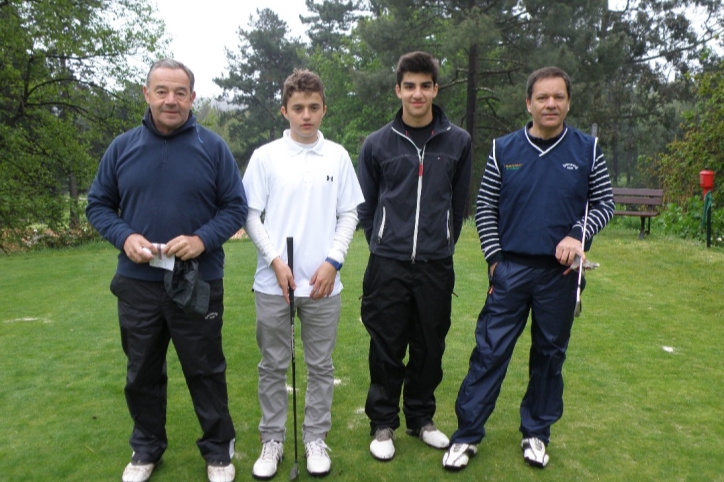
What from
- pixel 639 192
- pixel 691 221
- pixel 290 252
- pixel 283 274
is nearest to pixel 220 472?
pixel 283 274

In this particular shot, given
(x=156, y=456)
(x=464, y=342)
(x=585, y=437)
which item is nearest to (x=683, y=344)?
(x=464, y=342)

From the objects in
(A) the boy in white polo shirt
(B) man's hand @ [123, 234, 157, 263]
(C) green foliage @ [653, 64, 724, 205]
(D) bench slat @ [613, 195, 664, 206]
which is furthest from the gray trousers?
(C) green foliage @ [653, 64, 724, 205]

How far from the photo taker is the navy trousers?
3.12 meters

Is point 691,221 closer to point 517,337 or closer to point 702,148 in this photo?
point 702,148

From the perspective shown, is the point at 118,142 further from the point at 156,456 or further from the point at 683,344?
the point at 683,344

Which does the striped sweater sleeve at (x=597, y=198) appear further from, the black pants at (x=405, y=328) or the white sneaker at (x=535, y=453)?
the white sneaker at (x=535, y=453)

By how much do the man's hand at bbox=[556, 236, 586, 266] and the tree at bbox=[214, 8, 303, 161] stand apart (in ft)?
134

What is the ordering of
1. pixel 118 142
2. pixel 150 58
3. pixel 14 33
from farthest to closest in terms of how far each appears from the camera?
pixel 150 58 → pixel 14 33 → pixel 118 142

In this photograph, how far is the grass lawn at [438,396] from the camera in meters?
3.16

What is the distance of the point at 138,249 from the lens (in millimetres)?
2736

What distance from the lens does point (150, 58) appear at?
19.0m

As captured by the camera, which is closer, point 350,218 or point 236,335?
point 350,218

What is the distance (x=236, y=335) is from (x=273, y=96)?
40.1 meters

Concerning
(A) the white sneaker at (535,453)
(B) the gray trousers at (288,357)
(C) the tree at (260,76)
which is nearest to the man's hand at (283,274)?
(B) the gray trousers at (288,357)
